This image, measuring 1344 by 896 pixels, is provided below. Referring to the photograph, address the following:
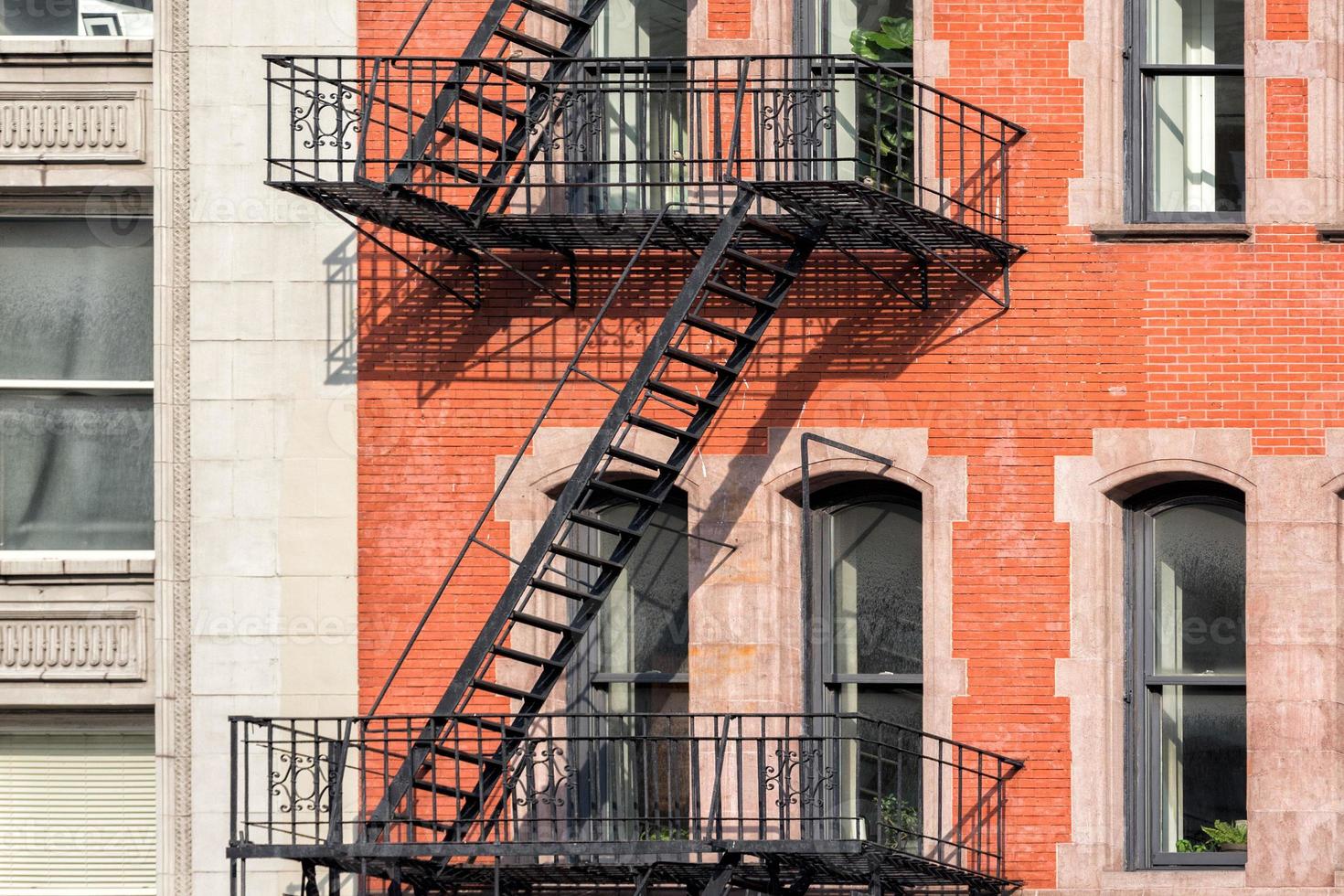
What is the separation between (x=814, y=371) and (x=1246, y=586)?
3349 millimetres

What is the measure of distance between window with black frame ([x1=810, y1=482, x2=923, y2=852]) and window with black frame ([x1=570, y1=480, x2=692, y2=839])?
1002 mm

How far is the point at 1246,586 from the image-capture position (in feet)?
58.6

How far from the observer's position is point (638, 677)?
1834cm

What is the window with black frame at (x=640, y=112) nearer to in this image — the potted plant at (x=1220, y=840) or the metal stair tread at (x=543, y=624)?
the metal stair tread at (x=543, y=624)

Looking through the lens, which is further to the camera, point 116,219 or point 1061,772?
point 116,219

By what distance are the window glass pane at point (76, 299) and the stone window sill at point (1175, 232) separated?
6961mm

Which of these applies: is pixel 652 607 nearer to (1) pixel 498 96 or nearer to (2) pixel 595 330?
(2) pixel 595 330

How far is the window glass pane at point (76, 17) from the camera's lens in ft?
62.4

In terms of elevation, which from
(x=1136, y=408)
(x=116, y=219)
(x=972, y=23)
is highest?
(x=972, y=23)

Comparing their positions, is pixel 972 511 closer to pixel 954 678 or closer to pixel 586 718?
pixel 954 678

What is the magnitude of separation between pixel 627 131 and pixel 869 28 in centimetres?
191

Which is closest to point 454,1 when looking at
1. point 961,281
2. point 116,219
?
point 116,219

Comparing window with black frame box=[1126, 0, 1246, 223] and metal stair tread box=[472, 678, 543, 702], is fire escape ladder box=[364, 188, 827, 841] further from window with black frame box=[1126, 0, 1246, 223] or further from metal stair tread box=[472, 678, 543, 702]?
window with black frame box=[1126, 0, 1246, 223]

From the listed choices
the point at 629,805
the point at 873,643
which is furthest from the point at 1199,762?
the point at 629,805
